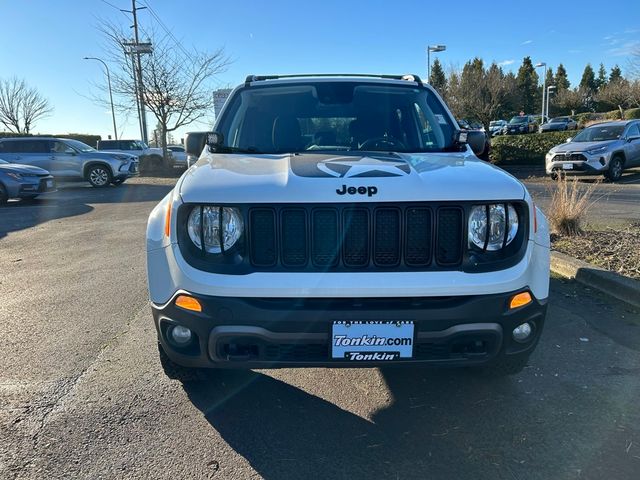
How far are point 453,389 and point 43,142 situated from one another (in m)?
18.1

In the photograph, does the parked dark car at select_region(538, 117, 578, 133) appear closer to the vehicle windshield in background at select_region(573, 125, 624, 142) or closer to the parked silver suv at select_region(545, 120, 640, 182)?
the vehicle windshield in background at select_region(573, 125, 624, 142)

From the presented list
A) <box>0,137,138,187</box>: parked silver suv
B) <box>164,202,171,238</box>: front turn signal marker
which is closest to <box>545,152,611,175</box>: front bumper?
<box>164,202,171,238</box>: front turn signal marker

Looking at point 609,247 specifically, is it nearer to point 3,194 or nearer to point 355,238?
point 355,238

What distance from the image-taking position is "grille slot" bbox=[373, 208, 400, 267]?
2.40 m

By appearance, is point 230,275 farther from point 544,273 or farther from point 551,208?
point 551,208

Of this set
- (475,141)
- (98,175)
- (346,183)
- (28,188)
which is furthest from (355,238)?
(98,175)

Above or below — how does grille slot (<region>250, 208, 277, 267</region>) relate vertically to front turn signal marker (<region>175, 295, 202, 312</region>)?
above

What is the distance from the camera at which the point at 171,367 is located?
2.81 meters

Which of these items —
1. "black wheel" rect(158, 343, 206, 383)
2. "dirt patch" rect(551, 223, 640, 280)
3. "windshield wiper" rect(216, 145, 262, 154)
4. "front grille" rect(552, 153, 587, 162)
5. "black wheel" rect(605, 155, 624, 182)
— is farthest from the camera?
"black wheel" rect(605, 155, 624, 182)

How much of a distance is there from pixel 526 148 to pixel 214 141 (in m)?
17.4

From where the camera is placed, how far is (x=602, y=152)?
13.4 metres

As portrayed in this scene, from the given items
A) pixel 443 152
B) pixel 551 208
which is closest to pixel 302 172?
pixel 443 152

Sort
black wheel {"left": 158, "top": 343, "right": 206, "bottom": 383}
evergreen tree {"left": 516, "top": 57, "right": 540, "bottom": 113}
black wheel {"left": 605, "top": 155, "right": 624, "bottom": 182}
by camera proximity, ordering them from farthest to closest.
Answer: evergreen tree {"left": 516, "top": 57, "right": 540, "bottom": 113} < black wheel {"left": 605, "top": 155, "right": 624, "bottom": 182} < black wheel {"left": 158, "top": 343, "right": 206, "bottom": 383}

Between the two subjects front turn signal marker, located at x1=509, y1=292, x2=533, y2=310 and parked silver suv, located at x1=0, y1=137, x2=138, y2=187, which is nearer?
front turn signal marker, located at x1=509, y1=292, x2=533, y2=310
